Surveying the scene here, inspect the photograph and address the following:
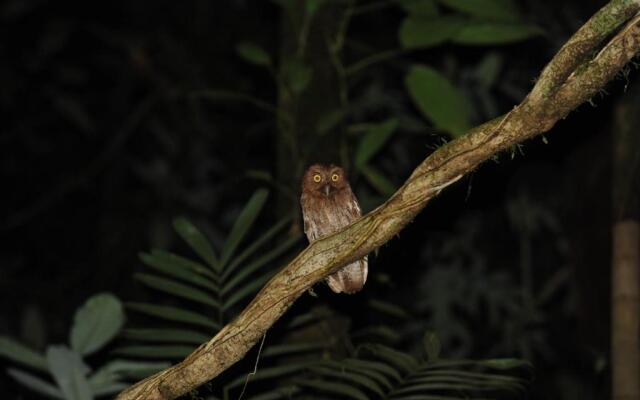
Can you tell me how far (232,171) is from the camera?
22.0ft

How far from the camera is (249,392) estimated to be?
3297 millimetres

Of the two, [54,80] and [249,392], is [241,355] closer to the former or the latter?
[249,392]

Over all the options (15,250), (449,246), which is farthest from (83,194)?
(449,246)

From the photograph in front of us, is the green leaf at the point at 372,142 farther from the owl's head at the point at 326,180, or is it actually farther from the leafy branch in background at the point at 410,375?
the leafy branch in background at the point at 410,375

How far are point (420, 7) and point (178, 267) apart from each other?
1.84 m

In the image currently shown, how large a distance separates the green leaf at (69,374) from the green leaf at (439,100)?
1765mm

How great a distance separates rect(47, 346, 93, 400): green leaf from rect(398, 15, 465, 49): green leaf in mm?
2012

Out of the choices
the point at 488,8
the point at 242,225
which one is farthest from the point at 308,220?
the point at 488,8

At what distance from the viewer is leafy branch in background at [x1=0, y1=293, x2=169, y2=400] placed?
2994 mm

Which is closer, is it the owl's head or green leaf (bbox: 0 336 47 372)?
green leaf (bbox: 0 336 47 372)

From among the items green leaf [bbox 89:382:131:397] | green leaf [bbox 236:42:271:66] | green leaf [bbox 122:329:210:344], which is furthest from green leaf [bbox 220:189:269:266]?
green leaf [bbox 236:42:271:66]

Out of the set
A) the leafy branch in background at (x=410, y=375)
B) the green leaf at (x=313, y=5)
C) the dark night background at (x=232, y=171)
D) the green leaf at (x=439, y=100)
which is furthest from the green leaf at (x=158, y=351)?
the green leaf at (x=313, y=5)

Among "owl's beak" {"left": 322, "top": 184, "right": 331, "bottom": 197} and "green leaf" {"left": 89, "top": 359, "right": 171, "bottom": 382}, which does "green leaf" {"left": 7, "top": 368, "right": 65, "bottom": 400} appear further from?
"owl's beak" {"left": 322, "top": 184, "right": 331, "bottom": 197}

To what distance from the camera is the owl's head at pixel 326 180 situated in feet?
11.1
